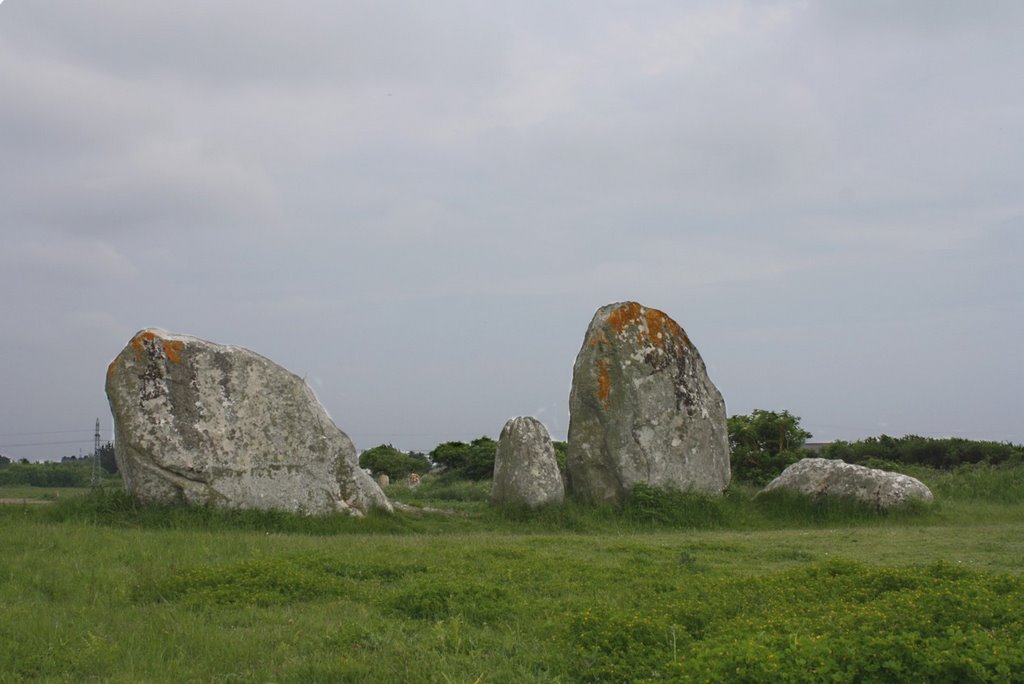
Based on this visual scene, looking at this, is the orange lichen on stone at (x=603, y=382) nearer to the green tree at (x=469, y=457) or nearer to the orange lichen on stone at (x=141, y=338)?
the orange lichen on stone at (x=141, y=338)

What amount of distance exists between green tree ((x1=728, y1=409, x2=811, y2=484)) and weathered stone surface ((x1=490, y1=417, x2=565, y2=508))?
10704 millimetres

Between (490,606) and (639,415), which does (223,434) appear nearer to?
(639,415)

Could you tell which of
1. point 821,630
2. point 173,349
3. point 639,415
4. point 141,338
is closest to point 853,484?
point 639,415

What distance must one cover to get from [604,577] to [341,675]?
4145 mm

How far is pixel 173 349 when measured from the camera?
16109mm

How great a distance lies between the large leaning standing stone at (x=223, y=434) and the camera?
15.3 meters

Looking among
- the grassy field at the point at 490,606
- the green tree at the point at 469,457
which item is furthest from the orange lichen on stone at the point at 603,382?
the green tree at the point at 469,457

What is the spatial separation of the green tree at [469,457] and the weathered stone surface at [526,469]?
11.3m

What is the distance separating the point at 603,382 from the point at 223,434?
7.23 meters

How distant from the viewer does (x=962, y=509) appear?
19.2 meters

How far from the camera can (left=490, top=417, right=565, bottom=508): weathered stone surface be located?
17.4 m

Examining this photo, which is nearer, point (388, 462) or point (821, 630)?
point (821, 630)

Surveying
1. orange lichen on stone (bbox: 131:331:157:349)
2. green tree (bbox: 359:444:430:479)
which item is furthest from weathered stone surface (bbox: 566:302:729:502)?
green tree (bbox: 359:444:430:479)

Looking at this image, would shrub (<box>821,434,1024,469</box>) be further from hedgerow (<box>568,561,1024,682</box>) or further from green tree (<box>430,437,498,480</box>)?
hedgerow (<box>568,561,1024,682</box>)
